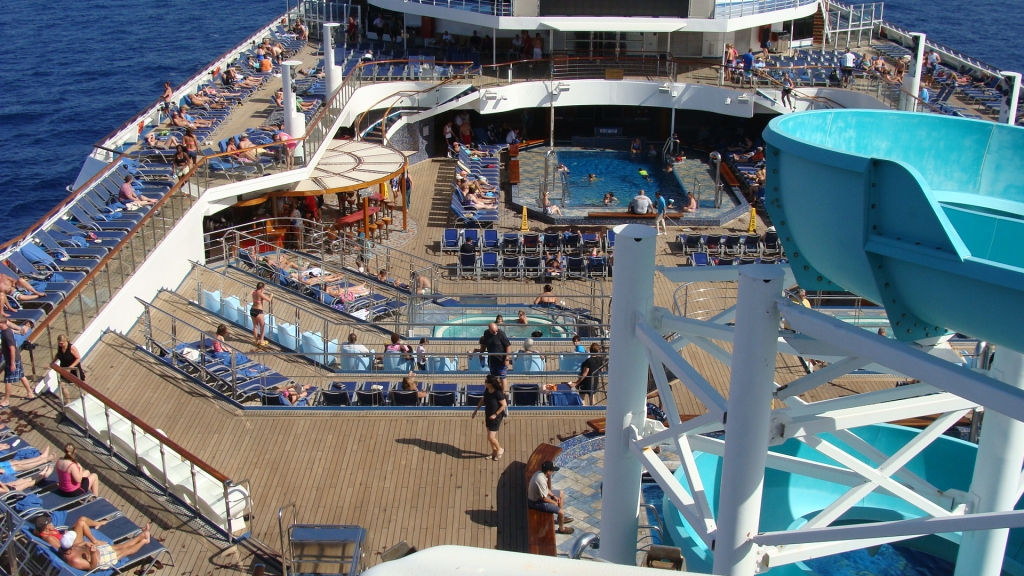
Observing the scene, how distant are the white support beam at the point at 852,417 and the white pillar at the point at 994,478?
74cm

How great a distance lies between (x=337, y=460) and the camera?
13.3 meters

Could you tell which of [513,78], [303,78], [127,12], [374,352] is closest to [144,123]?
[303,78]

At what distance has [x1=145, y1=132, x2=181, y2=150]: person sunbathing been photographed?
22.7 meters

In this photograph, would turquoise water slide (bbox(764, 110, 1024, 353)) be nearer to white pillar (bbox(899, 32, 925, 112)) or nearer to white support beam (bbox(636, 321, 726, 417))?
white support beam (bbox(636, 321, 726, 417))

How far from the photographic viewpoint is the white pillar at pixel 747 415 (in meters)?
6.43

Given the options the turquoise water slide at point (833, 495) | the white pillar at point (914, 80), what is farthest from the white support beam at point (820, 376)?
the white pillar at point (914, 80)

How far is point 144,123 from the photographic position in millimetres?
25953

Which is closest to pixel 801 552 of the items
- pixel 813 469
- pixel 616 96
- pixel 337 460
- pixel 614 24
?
pixel 813 469

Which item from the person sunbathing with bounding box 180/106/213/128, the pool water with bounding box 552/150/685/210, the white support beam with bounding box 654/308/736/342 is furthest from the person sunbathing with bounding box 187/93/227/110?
the white support beam with bounding box 654/308/736/342

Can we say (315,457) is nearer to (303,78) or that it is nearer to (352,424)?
(352,424)

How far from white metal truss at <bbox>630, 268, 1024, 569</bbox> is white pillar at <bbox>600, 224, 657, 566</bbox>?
0.13 metres

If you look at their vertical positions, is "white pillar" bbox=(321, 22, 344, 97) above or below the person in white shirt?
above

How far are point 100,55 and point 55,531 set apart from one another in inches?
2168

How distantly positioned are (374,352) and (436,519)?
14.7ft
